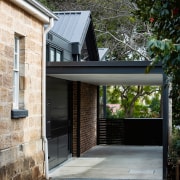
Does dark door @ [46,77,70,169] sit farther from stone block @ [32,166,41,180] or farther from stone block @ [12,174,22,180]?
stone block @ [12,174,22,180]

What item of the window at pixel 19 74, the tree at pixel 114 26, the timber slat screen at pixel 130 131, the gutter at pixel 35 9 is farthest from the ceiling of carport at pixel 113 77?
the tree at pixel 114 26

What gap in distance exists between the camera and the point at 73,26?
60.5 feet

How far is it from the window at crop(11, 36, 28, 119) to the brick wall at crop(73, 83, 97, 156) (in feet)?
21.8

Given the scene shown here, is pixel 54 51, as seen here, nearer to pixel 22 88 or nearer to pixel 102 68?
pixel 102 68

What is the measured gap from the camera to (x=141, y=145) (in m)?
23.2

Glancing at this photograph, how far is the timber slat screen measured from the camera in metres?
23.3

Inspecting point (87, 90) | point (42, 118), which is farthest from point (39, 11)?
point (87, 90)

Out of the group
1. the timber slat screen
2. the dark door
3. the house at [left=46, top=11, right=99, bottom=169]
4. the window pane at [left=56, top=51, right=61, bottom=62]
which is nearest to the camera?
the dark door

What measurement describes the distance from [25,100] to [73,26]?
7.78m

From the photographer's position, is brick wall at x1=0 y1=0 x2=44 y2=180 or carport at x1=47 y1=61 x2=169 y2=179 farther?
carport at x1=47 y1=61 x2=169 y2=179

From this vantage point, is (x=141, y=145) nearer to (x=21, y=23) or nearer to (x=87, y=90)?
(x=87, y=90)

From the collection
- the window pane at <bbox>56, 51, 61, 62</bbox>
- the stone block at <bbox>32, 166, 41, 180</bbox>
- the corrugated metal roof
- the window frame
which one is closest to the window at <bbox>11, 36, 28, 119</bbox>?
the stone block at <bbox>32, 166, 41, 180</bbox>

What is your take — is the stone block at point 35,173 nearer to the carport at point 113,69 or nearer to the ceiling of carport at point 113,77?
the carport at point 113,69

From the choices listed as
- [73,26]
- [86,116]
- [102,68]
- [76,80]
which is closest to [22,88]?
[102,68]
